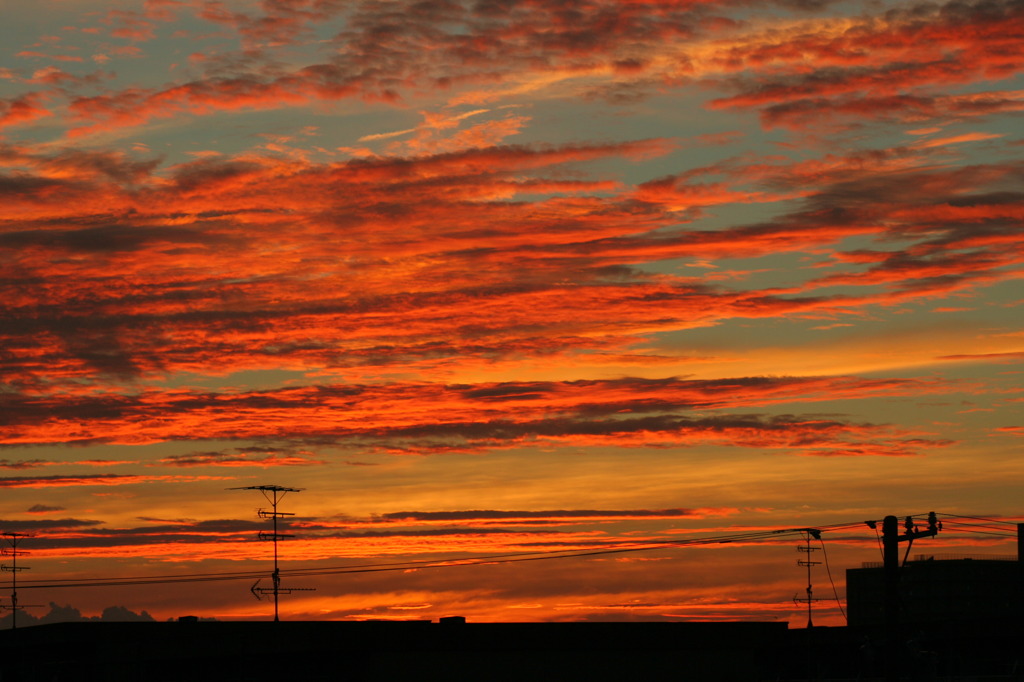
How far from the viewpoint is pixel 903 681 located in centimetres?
9056

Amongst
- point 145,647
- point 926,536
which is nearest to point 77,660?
point 145,647

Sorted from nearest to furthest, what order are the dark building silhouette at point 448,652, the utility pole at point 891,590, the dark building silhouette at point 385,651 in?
the utility pole at point 891,590 < the dark building silhouette at point 385,651 < the dark building silhouette at point 448,652

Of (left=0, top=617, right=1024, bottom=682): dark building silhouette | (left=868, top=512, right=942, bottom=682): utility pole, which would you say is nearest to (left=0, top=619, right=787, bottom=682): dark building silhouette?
(left=0, top=617, right=1024, bottom=682): dark building silhouette

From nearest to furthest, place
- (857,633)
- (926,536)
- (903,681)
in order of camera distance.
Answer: (926,536) → (903,681) → (857,633)

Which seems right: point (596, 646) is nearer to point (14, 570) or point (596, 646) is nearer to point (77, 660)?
point (77, 660)

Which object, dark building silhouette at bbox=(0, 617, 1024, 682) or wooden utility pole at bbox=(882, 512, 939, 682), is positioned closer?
wooden utility pole at bbox=(882, 512, 939, 682)

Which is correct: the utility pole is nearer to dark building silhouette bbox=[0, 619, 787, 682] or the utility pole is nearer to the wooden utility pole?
the wooden utility pole

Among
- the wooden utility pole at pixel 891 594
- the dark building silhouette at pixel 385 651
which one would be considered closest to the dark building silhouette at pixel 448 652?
the dark building silhouette at pixel 385 651

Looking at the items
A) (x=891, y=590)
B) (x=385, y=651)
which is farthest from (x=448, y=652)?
(x=891, y=590)

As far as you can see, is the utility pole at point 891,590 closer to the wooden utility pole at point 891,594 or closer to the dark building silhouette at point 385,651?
the wooden utility pole at point 891,594

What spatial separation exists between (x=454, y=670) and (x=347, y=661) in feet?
23.0

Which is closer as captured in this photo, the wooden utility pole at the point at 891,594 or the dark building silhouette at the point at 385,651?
the wooden utility pole at the point at 891,594

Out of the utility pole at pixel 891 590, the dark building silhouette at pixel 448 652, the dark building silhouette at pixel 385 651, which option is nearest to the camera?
the utility pole at pixel 891 590

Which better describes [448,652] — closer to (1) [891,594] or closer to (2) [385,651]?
(2) [385,651]
